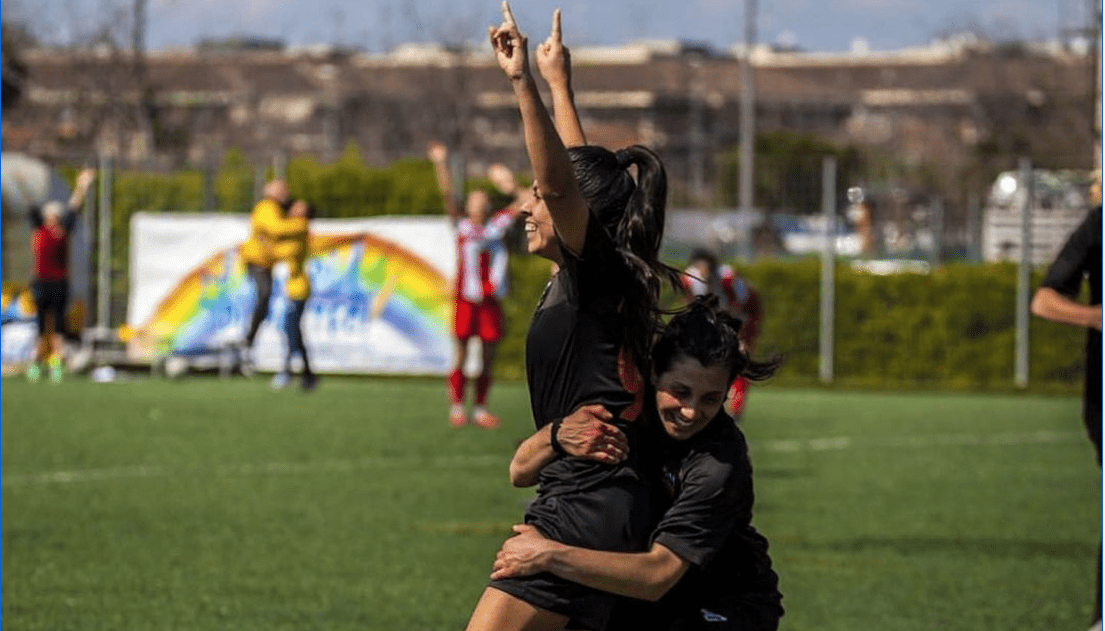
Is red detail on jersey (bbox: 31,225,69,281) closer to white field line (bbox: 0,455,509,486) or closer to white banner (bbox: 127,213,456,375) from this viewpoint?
white banner (bbox: 127,213,456,375)

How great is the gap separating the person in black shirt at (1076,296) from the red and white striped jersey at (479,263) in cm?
1060

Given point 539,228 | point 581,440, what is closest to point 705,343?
point 581,440

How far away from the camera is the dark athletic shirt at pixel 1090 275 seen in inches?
289

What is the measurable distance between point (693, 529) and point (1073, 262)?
9.72 feet

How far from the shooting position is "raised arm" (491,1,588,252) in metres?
4.74

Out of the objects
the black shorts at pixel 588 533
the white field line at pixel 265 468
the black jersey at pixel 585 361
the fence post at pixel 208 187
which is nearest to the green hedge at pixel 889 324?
the fence post at pixel 208 187

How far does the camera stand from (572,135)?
570cm

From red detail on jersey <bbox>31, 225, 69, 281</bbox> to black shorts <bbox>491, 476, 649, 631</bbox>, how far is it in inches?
763

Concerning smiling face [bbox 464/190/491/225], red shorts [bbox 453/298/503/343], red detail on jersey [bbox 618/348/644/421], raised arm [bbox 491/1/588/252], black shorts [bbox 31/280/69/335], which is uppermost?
raised arm [bbox 491/1/588/252]

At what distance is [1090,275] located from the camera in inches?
299

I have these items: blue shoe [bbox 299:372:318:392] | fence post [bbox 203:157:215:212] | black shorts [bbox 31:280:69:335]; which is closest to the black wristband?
blue shoe [bbox 299:372:318:392]

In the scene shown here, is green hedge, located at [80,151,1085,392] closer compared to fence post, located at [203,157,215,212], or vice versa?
green hedge, located at [80,151,1085,392]

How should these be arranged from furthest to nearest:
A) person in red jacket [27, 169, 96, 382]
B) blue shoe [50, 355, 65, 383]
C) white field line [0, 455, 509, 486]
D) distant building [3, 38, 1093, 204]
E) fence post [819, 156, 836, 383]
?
1. distant building [3, 38, 1093, 204]
2. fence post [819, 156, 836, 383]
3. person in red jacket [27, 169, 96, 382]
4. blue shoe [50, 355, 65, 383]
5. white field line [0, 455, 509, 486]

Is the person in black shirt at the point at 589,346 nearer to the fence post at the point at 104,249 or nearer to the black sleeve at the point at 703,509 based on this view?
the black sleeve at the point at 703,509
